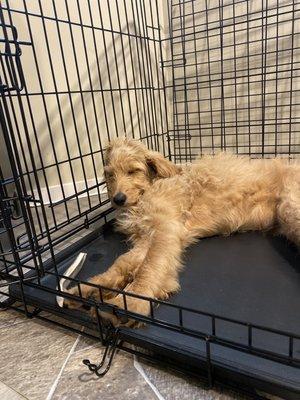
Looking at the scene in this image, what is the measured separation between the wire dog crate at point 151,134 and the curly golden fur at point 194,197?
0.13 m

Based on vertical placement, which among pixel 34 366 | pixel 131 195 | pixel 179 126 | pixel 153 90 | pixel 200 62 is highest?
pixel 200 62

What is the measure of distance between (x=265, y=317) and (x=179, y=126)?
2.75 m

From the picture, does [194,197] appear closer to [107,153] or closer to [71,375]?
[107,153]

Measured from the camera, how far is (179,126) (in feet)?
12.1

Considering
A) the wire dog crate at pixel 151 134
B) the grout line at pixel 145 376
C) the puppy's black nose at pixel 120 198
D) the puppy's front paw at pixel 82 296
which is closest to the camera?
the grout line at pixel 145 376

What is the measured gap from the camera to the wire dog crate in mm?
1213

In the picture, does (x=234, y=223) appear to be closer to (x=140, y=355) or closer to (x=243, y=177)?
(x=243, y=177)

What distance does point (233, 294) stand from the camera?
1.42 meters

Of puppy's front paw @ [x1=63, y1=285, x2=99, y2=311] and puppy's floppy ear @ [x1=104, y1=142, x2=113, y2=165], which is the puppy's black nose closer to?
puppy's floppy ear @ [x1=104, y1=142, x2=113, y2=165]

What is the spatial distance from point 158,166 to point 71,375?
1295mm

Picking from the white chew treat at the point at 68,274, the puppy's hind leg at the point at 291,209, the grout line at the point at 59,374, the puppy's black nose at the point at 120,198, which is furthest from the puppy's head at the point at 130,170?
the grout line at the point at 59,374

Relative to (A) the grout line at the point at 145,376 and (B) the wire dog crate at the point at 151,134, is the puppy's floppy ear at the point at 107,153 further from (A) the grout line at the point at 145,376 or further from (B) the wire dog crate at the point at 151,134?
(A) the grout line at the point at 145,376

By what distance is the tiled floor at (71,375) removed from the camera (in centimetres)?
106

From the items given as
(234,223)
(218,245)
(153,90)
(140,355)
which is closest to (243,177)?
(234,223)
